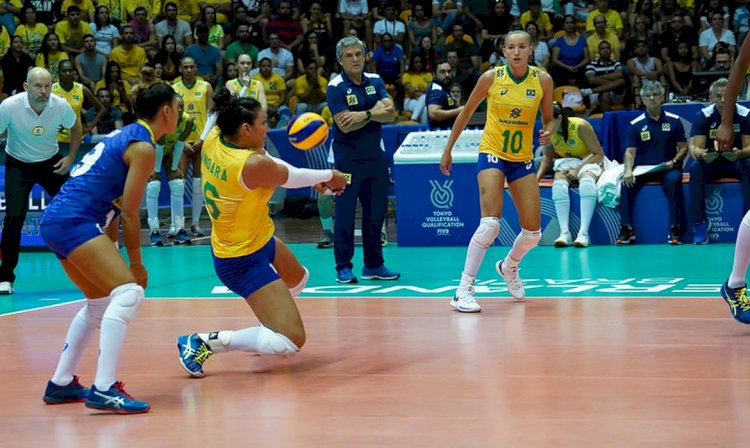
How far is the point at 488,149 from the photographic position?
8242 millimetres

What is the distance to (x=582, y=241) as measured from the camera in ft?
40.9

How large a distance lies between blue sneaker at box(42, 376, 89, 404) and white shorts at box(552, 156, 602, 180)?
8.20 m

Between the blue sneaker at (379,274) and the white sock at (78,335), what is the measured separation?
16.7ft

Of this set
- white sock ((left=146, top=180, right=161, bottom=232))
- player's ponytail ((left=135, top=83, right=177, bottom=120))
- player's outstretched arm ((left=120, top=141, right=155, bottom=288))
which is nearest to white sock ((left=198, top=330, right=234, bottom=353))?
player's outstretched arm ((left=120, top=141, right=155, bottom=288))

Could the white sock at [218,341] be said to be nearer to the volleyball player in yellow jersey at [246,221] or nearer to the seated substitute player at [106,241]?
the volleyball player in yellow jersey at [246,221]

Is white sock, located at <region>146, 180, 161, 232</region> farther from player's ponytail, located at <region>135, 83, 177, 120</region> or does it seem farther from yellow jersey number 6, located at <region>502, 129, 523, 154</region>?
player's ponytail, located at <region>135, 83, 177, 120</region>

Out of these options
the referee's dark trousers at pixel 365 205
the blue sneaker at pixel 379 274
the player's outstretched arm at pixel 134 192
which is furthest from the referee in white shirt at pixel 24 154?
the player's outstretched arm at pixel 134 192

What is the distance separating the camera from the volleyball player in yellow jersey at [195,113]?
47.3 feet

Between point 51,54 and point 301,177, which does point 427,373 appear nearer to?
point 301,177

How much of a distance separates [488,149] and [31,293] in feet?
15.1

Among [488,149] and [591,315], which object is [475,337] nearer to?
[591,315]

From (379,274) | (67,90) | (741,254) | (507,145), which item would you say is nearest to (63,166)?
(379,274)

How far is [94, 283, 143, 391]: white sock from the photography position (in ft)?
17.0

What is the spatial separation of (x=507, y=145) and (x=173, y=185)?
6.90 metres
